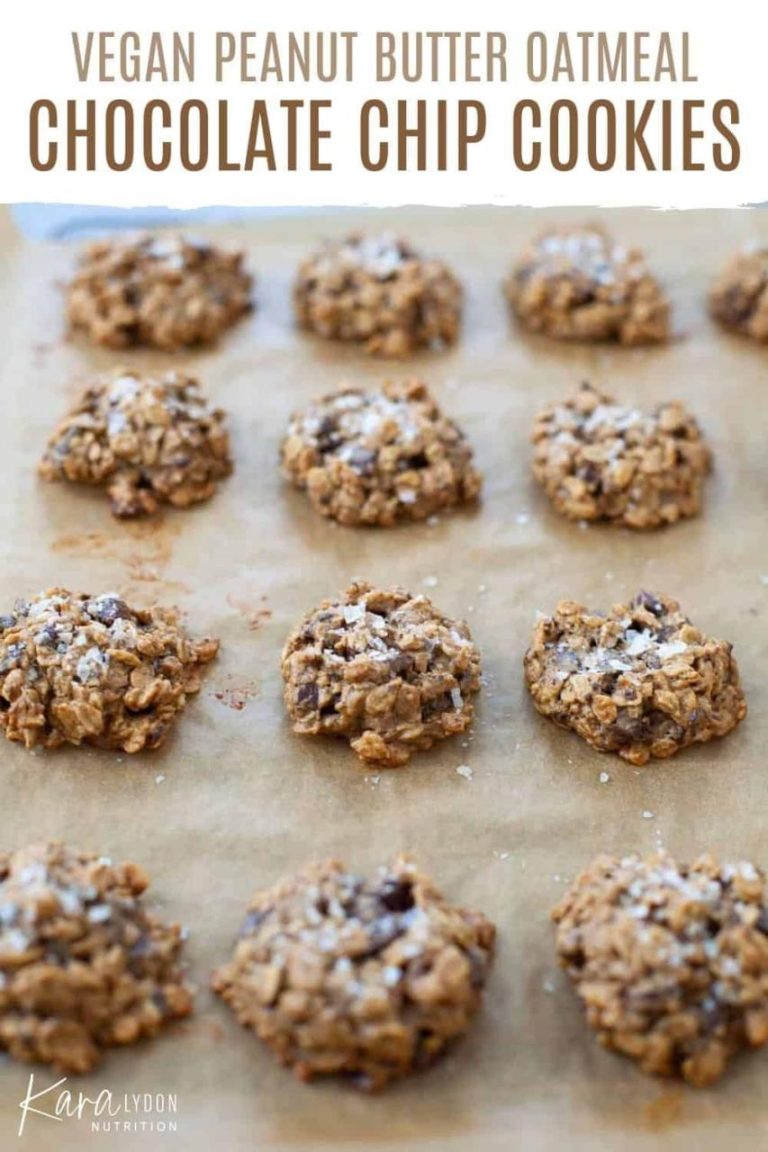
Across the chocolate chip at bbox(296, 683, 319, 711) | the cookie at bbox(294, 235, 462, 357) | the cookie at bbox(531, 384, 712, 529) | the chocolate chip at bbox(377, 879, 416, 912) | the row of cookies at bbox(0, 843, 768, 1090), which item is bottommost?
the row of cookies at bbox(0, 843, 768, 1090)

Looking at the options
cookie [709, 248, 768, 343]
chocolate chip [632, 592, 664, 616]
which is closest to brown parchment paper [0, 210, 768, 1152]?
cookie [709, 248, 768, 343]

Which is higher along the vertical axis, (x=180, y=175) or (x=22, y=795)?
(x=180, y=175)

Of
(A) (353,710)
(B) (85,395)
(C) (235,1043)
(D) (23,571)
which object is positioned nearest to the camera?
(C) (235,1043)

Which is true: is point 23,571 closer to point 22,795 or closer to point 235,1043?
point 22,795

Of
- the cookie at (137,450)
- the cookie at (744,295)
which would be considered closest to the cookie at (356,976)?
the cookie at (137,450)

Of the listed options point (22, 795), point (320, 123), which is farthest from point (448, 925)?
point (320, 123)

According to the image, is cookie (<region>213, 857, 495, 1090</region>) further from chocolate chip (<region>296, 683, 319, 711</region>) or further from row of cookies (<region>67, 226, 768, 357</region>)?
row of cookies (<region>67, 226, 768, 357</region>)

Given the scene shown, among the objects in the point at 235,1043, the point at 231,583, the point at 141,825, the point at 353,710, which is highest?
the point at 231,583

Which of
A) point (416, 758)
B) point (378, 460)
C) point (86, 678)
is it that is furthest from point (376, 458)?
point (86, 678)
